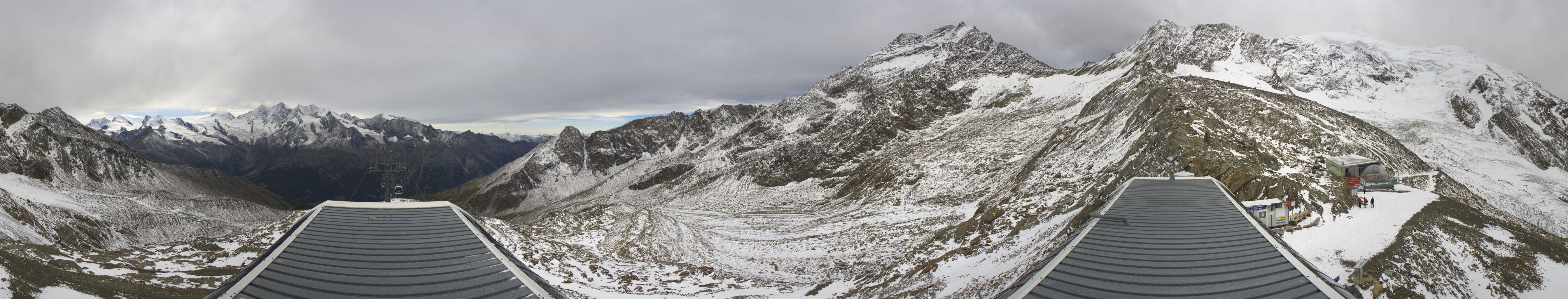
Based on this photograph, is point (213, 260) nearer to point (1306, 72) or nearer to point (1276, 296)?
point (1276, 296)

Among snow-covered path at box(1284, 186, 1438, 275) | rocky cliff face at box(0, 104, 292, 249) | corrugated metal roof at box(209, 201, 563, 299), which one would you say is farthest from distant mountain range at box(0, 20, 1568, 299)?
corrugated metal roof at box(209, 201, 563, 299)

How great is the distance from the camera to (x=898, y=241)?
35594mm

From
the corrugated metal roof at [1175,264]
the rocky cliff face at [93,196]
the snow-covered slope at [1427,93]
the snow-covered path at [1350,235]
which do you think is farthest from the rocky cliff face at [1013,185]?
the rocky cliff face at [93,196]

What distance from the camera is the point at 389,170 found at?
20.2 meters

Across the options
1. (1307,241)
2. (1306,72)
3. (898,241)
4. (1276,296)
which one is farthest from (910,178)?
(1306,72)

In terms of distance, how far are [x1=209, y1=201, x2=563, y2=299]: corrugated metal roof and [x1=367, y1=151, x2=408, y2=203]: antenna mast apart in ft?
17.0

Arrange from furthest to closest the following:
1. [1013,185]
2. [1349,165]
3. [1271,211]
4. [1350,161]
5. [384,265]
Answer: [1013,185] → [1350,161] → [1349,165] → [1271,211] → [384,265]

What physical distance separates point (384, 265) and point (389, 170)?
1110 centimetres

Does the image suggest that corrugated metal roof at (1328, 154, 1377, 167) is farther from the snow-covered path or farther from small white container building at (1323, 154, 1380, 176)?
the snow-covered path

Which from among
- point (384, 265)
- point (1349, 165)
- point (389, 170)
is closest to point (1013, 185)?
point (1349, 165)

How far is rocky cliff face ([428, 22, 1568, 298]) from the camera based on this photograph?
2367cm

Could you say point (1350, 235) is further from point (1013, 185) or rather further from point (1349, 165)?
point (1013, 185)

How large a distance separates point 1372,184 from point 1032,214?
2357 centimetres

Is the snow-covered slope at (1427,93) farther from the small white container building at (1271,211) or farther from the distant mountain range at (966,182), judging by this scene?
the small white container building at (1271,211)
